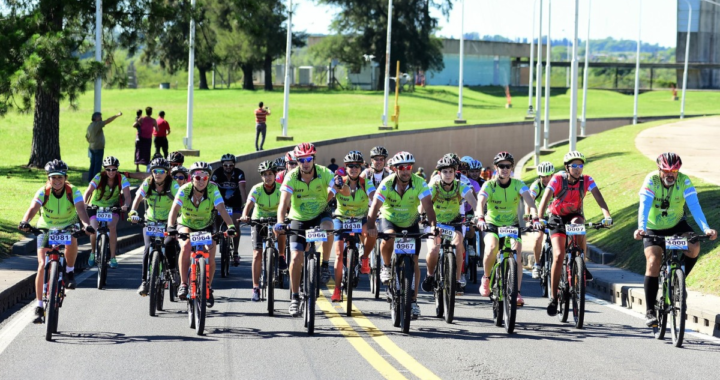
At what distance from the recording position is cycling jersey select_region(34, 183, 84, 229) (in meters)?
11.9

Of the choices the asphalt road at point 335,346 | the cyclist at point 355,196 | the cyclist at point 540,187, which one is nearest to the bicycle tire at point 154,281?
the asphalt road at point 335,346

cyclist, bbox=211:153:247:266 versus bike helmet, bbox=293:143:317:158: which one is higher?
bike helmet, bbox=293:143:317:158

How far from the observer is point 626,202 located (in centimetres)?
2505

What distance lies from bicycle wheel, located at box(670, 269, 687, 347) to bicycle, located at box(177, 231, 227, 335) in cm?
462

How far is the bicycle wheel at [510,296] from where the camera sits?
11.3 m

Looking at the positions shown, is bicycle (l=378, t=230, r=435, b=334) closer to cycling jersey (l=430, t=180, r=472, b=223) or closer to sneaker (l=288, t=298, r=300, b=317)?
sneaker (l=288, t=298, r=300, b=317)

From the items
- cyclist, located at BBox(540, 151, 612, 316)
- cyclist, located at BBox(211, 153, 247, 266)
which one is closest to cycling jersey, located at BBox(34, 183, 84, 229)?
cyclist, located at BBox(540, 151, 612, 316)

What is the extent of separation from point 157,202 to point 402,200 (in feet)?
12.0

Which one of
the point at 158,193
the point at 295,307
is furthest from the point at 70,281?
the point at 295,307

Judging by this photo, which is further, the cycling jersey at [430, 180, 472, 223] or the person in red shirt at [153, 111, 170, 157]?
the person in red shirt at [153, 111, 170, 157]

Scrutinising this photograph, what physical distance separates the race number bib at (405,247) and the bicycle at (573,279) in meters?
1.78

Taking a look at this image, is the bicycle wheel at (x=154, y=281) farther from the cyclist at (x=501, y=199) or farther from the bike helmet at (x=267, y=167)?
the cyclist at (x=501, y=199)

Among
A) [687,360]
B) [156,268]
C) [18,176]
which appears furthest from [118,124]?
[687,360]

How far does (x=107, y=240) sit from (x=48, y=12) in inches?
580
